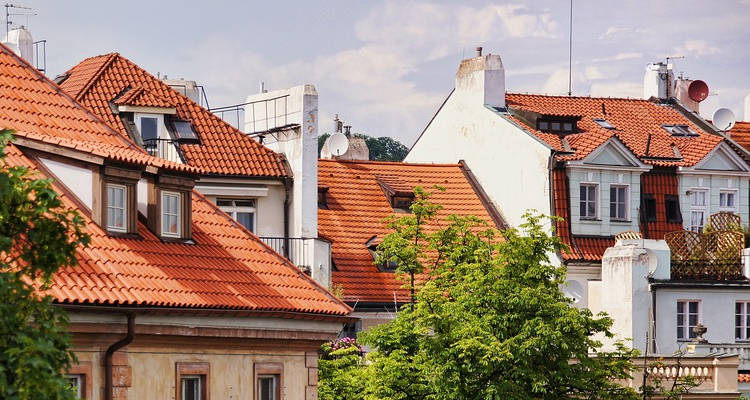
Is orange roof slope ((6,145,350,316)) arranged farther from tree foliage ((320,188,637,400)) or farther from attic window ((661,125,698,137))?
attic window ((661,125,698,137))

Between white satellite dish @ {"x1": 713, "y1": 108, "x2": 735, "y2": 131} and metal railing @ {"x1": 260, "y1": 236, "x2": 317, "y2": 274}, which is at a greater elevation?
white satellite dish @ {"x1": 713, "y1": 108, "x2": 735, "y2": 131}

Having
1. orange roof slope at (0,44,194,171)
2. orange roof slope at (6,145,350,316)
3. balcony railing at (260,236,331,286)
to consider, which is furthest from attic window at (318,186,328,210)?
orange roof slope at (0,44,194,171)

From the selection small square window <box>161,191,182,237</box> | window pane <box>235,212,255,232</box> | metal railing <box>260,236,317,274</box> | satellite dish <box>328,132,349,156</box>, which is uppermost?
satellite dish <box>328,132,349,156</box>

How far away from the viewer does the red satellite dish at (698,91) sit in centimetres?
7330

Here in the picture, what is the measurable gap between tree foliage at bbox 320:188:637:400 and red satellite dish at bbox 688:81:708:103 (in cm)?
2796

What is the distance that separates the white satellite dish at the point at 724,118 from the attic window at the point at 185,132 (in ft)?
74.8

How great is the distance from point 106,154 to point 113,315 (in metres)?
2.94

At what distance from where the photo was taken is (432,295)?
1769 inches

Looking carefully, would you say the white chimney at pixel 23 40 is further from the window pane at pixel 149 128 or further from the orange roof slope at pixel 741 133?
the orange roof slope at pixel 741 133

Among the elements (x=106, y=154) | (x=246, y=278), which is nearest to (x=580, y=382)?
(x=246, y=278)

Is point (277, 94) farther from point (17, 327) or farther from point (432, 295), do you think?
point (17, 327)

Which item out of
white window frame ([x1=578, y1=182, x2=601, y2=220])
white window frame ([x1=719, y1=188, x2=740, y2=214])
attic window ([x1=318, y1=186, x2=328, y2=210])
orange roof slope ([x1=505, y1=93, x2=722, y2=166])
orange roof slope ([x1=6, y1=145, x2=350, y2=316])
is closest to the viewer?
orange roof slope ([x1=6, y1=145, x2=350, y2=316])

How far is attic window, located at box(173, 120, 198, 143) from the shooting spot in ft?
176

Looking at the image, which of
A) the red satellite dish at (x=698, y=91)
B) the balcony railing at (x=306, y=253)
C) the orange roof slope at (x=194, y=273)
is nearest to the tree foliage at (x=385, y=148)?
the red satellite dish at (x=698, y=91)
